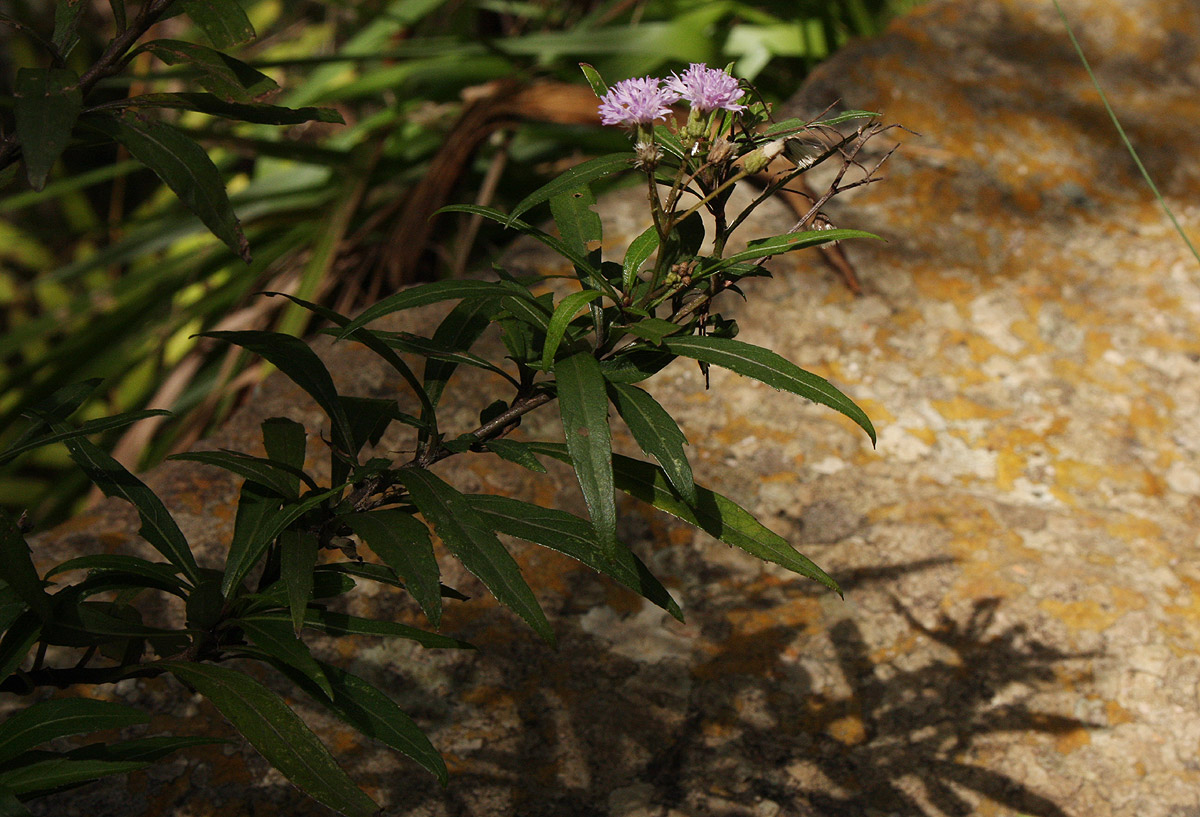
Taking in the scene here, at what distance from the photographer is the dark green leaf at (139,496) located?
803 millimetres

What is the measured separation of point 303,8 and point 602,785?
3959 millimetres

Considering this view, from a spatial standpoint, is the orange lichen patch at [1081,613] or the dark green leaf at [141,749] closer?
the dark green leaf at [141,749]

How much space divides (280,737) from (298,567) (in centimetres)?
13

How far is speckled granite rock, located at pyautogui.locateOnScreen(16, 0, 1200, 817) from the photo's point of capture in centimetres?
106

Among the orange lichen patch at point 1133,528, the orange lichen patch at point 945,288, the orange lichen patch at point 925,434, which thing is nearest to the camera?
the orange lichen patch at point 1133,528

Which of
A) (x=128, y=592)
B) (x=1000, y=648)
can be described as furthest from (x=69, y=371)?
(x=1000, y=648)

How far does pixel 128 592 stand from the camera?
35.2 inches

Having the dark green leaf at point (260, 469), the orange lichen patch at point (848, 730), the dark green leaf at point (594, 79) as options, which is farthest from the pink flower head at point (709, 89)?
the orange lichen patch at point (848, 730)

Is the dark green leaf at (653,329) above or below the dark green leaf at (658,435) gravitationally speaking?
above

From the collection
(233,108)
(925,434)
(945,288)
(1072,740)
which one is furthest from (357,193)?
(1072,740)

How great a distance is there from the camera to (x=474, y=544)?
743mm

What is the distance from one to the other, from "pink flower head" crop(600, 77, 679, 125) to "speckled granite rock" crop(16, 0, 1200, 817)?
2.34 feet

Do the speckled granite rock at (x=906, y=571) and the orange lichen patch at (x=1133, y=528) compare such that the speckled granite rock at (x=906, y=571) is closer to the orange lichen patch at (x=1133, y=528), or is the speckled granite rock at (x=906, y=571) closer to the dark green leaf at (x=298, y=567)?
the orange lichen patch at (x=1133, y=528)

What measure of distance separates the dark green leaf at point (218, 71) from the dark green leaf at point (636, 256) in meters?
0.33
